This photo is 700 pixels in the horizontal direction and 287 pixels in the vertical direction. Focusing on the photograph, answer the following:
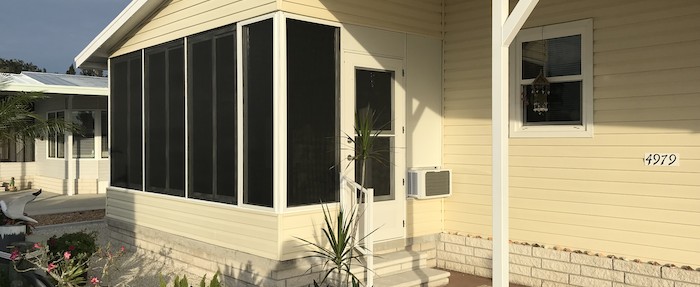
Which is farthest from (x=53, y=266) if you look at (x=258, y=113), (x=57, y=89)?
(x=57, y=89)

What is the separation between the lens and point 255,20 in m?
5.44

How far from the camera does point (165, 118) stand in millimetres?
6988

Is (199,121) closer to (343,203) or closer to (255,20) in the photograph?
(255,20)

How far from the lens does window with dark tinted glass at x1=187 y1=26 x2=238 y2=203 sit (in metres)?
5.80

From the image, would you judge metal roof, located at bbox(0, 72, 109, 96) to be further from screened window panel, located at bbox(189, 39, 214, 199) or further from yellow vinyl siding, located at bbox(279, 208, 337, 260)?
yellow vinyl siding, located at bbox(279, 208, 337, 260)

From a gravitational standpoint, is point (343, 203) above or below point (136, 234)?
above

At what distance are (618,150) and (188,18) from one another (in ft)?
15.6

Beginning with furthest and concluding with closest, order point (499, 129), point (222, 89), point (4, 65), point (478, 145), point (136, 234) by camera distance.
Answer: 1. point (4, 65)
2. point (136, 234)
3. point (478, 145)
4. point (222, 89)
5. point (499, 129)

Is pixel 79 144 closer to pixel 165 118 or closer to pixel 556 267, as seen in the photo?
pixel 165 118

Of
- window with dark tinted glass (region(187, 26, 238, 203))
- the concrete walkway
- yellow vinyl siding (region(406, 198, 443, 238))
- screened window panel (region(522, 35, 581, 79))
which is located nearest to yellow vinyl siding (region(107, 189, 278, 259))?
window with dark tinted glass (region(187, 26, 238, 203))

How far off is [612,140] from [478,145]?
148 centimetres

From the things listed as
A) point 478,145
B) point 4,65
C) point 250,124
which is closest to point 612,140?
point 478,145

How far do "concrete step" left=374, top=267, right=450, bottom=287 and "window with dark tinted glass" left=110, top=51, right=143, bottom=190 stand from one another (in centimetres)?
384

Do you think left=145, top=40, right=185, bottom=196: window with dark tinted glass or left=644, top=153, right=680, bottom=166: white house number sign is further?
left=145, top=40, right=185, bottom=196: window with dark tinted glass
